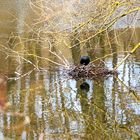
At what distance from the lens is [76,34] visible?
1167cm

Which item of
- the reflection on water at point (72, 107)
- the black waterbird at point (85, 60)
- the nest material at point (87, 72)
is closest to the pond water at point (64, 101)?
the reflection on water at point (72, 107)

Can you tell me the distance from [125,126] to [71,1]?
19.6ft

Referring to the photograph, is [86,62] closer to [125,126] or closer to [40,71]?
[40,71]

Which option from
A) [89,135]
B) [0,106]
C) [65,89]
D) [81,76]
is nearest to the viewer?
[0,106]

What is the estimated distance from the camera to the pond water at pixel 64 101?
20.5ft

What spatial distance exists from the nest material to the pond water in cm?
19

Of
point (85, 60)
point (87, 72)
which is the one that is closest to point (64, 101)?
point (87, 72)

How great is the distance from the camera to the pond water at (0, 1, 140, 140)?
626 cm

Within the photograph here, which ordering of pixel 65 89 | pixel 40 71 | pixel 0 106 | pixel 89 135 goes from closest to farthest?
1. pixel 0 106
2. pixel 89 135
3. pixel 65 89
4. pixel 40 71

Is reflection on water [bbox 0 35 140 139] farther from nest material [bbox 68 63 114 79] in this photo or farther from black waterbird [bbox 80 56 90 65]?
black waterbird [bbox 80 56 90 65]

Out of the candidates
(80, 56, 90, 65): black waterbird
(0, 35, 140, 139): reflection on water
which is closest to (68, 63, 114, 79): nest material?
(80, 56, 90, 65): black waterbird

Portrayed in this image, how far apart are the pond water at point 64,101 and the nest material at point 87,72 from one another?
0.19 metres

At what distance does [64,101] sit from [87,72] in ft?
7.40

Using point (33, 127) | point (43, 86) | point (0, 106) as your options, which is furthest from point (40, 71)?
point (0, 106)
